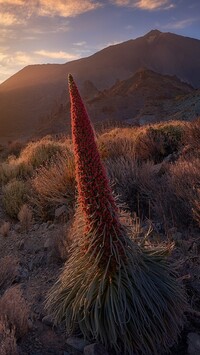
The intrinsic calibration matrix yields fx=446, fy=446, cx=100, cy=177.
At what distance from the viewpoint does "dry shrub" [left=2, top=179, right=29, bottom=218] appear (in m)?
7.50

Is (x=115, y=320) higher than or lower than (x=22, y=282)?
higher

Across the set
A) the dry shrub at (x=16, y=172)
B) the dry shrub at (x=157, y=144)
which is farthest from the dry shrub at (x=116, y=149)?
the dry shrub at (x=16, y=172)

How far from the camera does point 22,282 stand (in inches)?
186

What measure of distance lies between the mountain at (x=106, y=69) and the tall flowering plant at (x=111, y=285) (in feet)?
301

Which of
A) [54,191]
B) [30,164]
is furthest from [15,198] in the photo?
[30,164]

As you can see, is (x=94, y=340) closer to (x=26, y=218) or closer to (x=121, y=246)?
(x=121, y=246)

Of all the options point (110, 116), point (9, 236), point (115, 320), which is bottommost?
point (110, 116)

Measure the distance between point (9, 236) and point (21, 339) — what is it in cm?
303

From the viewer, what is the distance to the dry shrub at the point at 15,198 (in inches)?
A: 295

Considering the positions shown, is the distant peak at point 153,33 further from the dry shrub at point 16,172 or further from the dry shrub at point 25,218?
the dry shrub at point 25,218

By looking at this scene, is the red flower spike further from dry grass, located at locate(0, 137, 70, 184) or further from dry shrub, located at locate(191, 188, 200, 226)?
dry grass, located at locate(0, 137, 70, 184)

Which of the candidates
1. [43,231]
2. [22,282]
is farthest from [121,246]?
[43,231]

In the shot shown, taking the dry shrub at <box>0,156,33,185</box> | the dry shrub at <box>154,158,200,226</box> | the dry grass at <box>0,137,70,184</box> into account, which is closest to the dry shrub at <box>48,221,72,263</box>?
the dry shrub at <box>154,158,200,226</box>

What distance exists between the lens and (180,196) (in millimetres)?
5758
